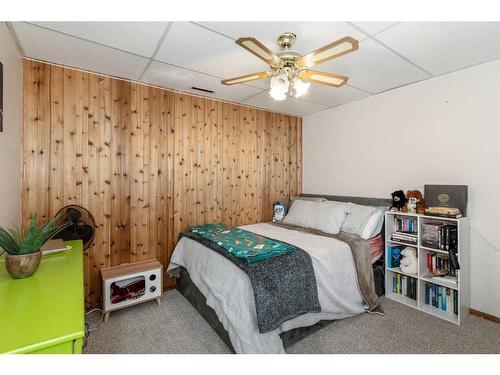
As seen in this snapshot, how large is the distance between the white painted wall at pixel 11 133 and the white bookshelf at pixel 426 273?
3372mm

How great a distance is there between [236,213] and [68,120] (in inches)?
84.9

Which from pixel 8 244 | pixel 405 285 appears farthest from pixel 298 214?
pixel 8 244

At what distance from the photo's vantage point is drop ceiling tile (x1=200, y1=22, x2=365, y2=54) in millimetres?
1638

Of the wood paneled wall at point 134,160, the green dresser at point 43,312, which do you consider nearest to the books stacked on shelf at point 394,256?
the wood paneled wall at point 134,160

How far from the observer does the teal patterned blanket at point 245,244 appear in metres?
1.90

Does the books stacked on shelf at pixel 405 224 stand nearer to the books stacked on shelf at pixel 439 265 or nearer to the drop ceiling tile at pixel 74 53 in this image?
the books stacked on shelf at pixel 439 265

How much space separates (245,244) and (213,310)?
60 cm

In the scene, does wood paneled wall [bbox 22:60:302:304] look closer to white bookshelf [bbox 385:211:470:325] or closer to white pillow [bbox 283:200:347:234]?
white pillow [bbox 283:200:347:234]

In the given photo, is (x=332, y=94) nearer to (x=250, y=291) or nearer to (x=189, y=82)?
(x=189, y=82)

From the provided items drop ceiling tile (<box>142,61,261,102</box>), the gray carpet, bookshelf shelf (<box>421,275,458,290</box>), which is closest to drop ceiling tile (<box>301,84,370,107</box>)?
drop ceiling tile (<box>142,61,261,102</box>)

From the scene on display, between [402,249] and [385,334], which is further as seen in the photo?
[402,249]

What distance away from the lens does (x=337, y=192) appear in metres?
3.53
